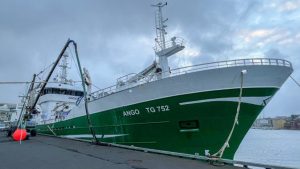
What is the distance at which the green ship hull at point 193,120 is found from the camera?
36.0 ft

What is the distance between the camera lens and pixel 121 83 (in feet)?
49.1

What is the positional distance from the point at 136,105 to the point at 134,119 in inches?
27.9

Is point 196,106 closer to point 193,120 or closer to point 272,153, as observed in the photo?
point 193,120

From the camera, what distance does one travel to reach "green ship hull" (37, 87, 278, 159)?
10961 millimetres

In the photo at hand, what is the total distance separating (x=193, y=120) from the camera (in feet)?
37.4

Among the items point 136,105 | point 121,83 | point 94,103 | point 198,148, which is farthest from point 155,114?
point 94,103

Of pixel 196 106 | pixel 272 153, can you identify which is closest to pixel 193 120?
pixel 196 106

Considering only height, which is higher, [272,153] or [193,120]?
[193,120]

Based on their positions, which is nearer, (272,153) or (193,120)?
(193,120)

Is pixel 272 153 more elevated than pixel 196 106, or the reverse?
pixel 196 106

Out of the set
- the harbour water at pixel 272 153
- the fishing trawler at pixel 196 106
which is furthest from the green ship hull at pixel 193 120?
the harbour water at pixel 272 153

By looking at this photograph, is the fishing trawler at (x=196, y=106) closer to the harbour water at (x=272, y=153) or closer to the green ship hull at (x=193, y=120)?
the green ship hull at (x=193, y=120)

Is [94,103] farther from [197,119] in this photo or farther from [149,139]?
[197,119]

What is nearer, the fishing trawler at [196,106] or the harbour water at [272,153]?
the fishing trawler at [196,106]
